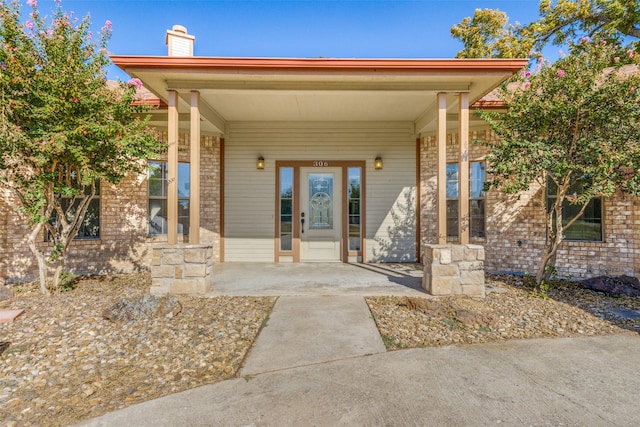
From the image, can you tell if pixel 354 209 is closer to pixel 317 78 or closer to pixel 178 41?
pixel 317 78

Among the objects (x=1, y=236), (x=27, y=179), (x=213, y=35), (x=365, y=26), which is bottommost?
(x=1, y=236)

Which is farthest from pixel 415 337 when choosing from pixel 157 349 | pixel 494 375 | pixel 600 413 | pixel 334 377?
pixel 157 349

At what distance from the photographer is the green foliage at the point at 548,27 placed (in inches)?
421

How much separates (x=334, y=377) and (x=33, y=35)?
5187 millimetres

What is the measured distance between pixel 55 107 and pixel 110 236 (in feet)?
9.24

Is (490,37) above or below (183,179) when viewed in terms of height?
above

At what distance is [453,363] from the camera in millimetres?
2467

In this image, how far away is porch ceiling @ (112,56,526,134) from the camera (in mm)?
4141

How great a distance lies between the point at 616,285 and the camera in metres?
4.65

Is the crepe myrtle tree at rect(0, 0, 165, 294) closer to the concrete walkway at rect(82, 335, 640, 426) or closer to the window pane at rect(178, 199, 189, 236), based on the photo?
the window pane at rect(178, 199, 189, 236)

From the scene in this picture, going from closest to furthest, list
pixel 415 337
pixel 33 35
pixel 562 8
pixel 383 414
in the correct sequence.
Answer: pixel 383 414 → pixel 415 337 → pixel 33 35 → pixel 562 8

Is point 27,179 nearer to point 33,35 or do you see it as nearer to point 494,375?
point 33,35

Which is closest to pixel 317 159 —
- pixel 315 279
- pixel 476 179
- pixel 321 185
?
pixel 321 185

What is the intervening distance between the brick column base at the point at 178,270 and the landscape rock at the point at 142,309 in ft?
1.77
